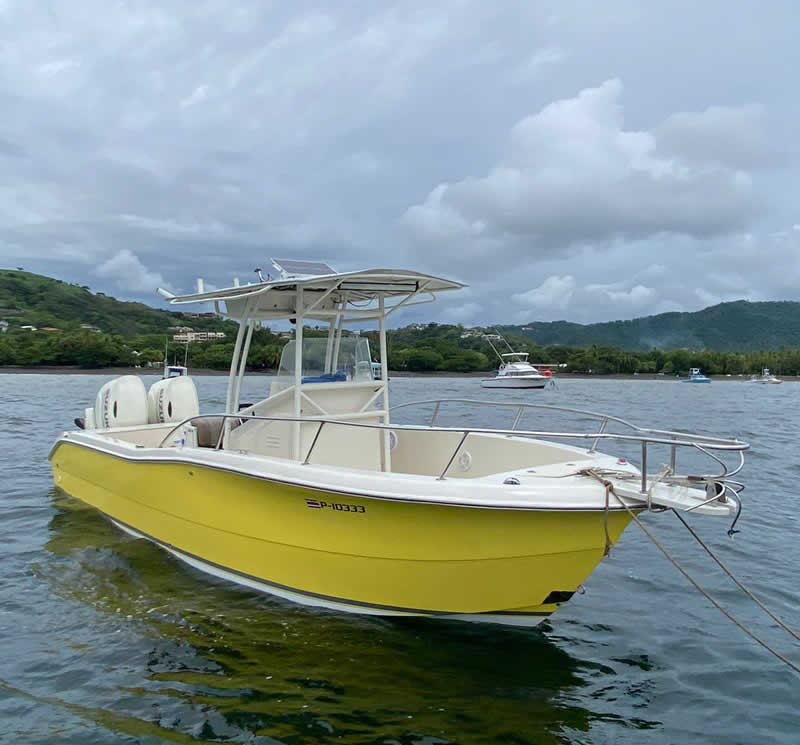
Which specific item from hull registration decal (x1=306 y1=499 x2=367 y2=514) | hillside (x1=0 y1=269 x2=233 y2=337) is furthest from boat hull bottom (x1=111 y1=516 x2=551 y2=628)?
hillside (x1=0 y1=269 x2=233 y2=337)

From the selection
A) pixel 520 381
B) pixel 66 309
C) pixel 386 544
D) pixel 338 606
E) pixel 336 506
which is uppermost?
pixel 66 309

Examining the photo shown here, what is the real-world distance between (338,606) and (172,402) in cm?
526

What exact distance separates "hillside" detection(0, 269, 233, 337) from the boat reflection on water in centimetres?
9629

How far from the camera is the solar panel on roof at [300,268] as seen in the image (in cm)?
650

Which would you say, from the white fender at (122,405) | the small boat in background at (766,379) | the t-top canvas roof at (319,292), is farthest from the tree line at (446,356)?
the t-top canvas roof at (319,292)

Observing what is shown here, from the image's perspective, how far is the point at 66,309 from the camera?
114938 mm

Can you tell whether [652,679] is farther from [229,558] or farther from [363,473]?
[229,558]

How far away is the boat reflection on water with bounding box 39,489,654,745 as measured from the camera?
4.20 m

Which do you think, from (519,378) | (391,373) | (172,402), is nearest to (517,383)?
(519,378)

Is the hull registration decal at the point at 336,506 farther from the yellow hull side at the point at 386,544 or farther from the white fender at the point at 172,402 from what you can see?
the white fender at the point at 172,402

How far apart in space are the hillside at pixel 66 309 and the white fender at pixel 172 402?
300 ft

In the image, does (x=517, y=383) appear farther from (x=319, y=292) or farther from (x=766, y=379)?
(x=319, y=292)

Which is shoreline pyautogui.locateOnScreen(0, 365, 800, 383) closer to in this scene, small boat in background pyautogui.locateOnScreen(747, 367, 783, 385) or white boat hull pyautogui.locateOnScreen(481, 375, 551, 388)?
small boat in background pyautogui.locateOnScreen(747, 367, 783, 385)

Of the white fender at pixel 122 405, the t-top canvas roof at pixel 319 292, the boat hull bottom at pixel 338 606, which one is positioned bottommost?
→ the boat hull bottom at pixel 338 606
